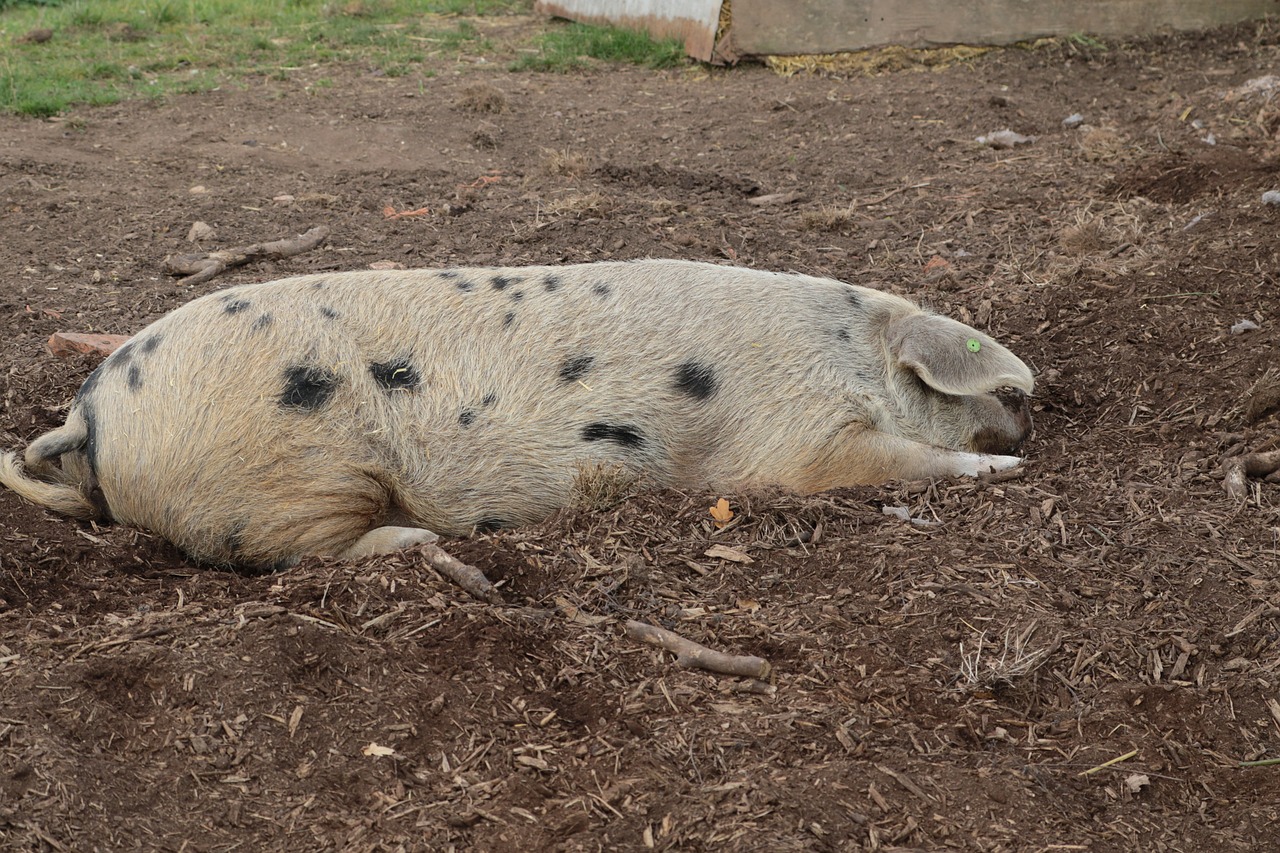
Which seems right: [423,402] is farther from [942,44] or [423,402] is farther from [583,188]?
[942,44]

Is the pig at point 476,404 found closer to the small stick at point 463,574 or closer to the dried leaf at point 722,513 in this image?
the dried leaf at point 722,513

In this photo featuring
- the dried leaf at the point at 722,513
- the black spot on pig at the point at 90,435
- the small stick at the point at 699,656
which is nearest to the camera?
the small stick at the point at 699,656

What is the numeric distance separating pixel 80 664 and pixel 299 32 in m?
11.2

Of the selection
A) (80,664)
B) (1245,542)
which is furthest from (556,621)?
(1245,542)

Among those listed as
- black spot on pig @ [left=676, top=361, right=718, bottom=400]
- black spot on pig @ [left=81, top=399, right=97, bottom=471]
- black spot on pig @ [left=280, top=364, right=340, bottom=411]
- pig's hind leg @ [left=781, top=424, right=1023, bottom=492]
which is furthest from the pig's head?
black spot on pig @ [left=81, top=399, right=97, bottom=471]

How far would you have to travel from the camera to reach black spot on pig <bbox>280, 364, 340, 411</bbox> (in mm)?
4191

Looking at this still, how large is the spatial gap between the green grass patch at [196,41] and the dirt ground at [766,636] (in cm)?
443

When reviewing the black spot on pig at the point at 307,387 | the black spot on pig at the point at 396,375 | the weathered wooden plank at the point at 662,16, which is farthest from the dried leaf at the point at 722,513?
the weathered wooden plank at the point at 662,16

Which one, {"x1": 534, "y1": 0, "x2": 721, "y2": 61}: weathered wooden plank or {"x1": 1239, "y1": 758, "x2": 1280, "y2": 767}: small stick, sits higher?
{"x1": 534, "y1": 0, "x2": 721, "y2": 61}: weathered wooden plank

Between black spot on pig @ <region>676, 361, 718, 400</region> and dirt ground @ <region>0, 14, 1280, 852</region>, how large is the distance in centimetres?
45

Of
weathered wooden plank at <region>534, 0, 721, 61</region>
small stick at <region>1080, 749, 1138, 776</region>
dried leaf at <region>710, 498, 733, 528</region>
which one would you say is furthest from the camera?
weathered wooden plank at <region>534, 0, 721, 61</region>

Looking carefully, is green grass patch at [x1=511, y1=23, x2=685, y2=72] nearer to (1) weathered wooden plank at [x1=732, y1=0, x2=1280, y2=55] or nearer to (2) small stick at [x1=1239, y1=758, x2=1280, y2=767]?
(1) weathered wooden plank at [x1=732, y1=0, x2=1280, y2=55]

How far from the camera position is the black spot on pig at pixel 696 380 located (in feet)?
14.8

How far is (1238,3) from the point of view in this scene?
1079cm
